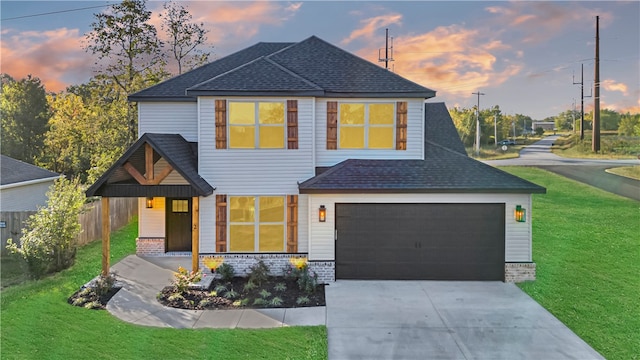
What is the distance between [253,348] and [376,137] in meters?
6.80

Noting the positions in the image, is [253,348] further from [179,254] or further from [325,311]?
[179,254]

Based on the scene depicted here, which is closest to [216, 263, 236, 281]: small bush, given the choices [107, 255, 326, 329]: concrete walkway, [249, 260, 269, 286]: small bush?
[249, 260, 269, 286]: small bush

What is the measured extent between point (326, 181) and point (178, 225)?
548 cm

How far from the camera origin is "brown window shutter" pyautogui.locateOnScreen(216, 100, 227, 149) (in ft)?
34.1

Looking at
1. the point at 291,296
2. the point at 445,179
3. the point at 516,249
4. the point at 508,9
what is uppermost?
the point at 508,9

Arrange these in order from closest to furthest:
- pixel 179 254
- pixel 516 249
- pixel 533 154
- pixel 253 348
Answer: pixel 253 348
pixel 516 249
pixel 179 254
pixel 533 154

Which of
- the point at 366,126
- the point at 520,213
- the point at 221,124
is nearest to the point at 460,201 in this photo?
the point at 520,213

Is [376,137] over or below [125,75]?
below

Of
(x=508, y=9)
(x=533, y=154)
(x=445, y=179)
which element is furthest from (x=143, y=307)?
(x=533, y=154)

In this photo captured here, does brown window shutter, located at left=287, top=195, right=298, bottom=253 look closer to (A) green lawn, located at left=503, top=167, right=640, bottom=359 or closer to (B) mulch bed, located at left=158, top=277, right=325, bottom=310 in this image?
(B) mulch bed, located at left=158, top=277, right=325, bottom=310

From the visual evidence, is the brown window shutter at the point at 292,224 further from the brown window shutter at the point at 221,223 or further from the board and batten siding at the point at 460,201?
the brown window shutter at the point at 221,223

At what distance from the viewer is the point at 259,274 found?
32.7 feet

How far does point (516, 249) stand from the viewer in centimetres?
1011

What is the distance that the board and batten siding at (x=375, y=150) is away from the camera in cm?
1094
